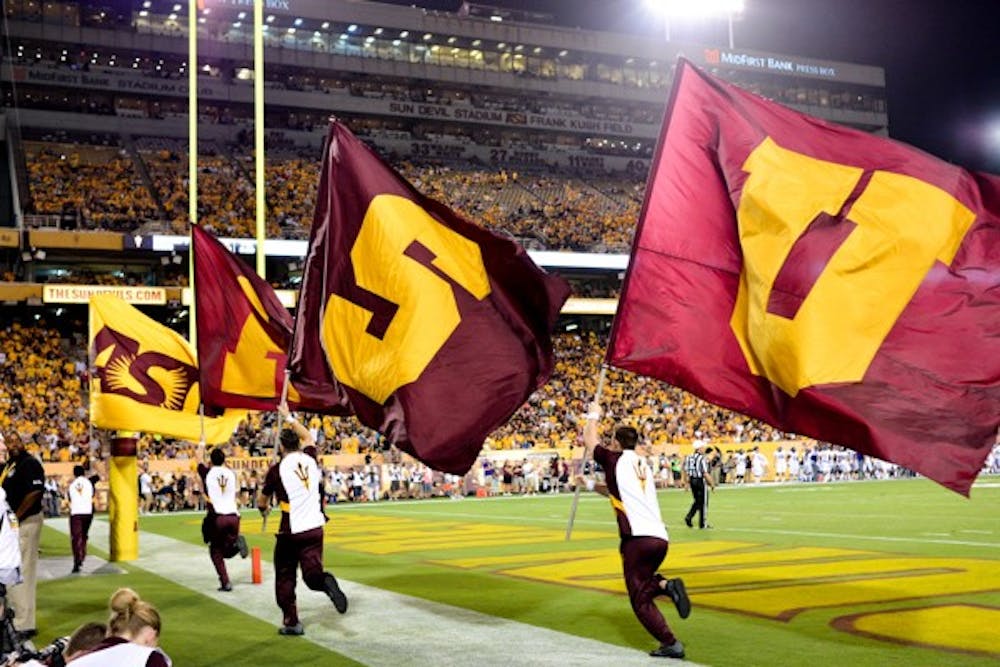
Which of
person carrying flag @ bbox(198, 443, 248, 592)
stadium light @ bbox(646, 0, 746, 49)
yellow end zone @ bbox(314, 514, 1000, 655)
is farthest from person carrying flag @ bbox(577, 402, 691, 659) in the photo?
stadium light @ bbox(646, 0, 746, 49)

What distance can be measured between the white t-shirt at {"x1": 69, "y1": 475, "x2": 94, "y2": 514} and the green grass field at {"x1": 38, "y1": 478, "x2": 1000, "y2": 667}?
1795mm

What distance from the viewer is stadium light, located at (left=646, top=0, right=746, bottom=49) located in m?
64.6

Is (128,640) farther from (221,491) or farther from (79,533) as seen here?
(79,533)

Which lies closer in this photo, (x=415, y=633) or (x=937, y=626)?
(x=937, y=626)

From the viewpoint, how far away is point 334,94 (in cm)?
6588

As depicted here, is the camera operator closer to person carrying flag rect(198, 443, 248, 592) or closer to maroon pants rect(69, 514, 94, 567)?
person carrying flag rect(198, 443, 248, 592)

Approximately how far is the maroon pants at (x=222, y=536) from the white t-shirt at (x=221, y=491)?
10 cm

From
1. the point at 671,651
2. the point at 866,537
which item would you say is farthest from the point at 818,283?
the point at 866,537

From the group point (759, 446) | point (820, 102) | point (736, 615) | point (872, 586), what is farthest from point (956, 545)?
point (820, 102)

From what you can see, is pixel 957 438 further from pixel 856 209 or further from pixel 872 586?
pixel 872 586

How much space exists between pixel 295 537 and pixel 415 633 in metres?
1.43

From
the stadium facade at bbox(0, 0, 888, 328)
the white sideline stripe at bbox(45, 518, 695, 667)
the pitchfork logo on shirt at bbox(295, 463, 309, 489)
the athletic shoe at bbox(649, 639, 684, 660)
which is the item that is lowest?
the white sideline stripe at bbox(45, 518, 695, 667)

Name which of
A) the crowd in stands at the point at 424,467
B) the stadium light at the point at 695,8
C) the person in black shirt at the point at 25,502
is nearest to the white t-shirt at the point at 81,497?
the person in black shirt at the point at 25,502

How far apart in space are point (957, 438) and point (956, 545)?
12.0 metres
